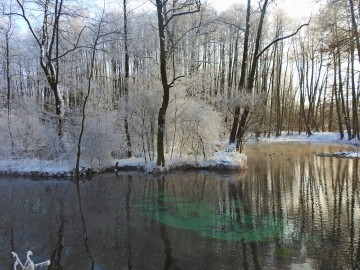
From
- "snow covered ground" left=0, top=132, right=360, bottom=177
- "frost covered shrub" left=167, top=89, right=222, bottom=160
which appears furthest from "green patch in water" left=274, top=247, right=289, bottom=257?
"frost covered shrub" left=167, top=89, right=222, bottom=160

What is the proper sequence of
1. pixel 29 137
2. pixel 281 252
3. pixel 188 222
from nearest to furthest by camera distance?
pixel 281 252, pixel 188 222, pixel 29 137

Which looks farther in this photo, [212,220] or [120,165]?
[120,165]

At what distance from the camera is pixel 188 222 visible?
9422 millimetres

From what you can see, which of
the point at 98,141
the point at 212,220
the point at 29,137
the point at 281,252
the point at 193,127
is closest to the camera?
the point at 281,252

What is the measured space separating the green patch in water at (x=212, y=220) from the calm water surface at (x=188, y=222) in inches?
1.0

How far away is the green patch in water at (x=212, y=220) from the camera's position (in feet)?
27.2

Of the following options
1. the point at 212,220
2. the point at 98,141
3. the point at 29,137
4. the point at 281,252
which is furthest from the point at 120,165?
the point at 281,252

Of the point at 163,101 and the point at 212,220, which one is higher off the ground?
the point at 163,101

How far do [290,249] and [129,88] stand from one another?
1499cm

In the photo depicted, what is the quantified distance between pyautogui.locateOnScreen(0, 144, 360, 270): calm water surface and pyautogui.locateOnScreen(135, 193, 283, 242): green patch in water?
0.08ft

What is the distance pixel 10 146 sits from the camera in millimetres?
20188

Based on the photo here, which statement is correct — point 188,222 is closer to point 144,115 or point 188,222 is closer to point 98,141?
point 98,141

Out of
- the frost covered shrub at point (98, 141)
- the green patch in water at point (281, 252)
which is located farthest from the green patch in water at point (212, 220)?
the frost covered shrub at point (98, 141)

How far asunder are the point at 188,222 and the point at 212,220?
0.64 metres
